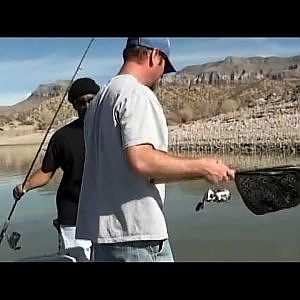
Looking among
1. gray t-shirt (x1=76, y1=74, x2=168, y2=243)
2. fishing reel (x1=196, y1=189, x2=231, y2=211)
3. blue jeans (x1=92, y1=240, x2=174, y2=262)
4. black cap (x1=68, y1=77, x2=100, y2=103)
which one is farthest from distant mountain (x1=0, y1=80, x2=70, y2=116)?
blue jeans (x1=92, y1=240, x2=174, y2=262)

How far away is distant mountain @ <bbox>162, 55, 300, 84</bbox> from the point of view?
2.55 metres

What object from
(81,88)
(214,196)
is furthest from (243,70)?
(81,88)

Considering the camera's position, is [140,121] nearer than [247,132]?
Yes

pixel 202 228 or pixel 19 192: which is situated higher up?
pixel 19 192

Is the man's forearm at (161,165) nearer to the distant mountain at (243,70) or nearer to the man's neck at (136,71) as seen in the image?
the man's neck at (136,71)

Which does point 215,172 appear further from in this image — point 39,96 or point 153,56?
point 39,96

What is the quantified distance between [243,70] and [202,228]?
695 millimetres

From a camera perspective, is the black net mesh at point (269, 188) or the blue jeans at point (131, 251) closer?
the blue jeans at point (131, 251)

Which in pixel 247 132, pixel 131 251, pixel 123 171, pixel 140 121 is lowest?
pixel 131 251

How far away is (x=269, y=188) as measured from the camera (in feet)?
7.32

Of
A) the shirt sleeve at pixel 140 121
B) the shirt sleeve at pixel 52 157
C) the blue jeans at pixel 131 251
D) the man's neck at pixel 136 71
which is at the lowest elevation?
the blue jeans at pixel 131 251

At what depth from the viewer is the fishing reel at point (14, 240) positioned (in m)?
2.47

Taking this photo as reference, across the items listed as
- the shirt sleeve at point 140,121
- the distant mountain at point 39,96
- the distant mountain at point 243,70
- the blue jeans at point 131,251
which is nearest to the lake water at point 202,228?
the distant mountain at point 39,96
